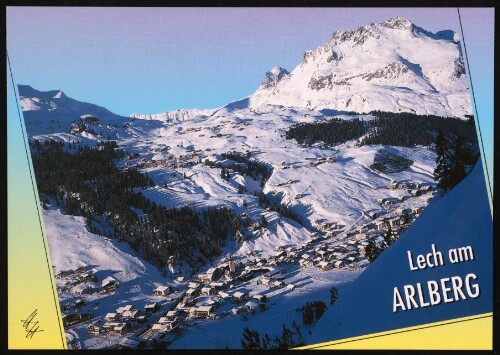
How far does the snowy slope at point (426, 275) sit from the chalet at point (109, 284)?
640 centimetres

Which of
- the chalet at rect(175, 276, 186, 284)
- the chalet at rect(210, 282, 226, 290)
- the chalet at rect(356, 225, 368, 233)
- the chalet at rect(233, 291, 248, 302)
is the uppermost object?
the chalet at rect(356, 225, 368, 233)

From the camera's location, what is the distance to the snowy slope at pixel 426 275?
11.3 m

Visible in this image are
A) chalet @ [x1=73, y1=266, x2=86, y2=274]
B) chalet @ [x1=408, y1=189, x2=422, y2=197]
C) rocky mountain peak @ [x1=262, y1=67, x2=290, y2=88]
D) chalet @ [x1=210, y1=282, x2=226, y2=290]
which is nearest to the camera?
chalet @ [x1=73, y1=266, x2=86, y2=274]

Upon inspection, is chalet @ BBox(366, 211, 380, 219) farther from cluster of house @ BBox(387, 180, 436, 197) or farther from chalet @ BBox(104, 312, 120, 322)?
chalet @ BBox(104, 312, 120, 322)

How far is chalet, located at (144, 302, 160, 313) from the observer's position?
42.3ft

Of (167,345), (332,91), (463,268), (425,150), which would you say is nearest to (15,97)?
(167,345)

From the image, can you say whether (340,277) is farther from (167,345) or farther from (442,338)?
(167,345)

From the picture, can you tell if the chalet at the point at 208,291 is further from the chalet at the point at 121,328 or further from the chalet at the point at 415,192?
the chalet at the point at 415,192

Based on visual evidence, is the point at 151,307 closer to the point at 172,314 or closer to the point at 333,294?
the point at 172,314

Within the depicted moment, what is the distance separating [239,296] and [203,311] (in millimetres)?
1190

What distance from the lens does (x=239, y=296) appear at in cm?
1320

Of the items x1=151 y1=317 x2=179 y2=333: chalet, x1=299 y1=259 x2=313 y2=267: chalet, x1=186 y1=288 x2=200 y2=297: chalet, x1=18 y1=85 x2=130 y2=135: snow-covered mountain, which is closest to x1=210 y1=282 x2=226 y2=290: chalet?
x1=186 y1=288 x2=200 y2=297: chalet

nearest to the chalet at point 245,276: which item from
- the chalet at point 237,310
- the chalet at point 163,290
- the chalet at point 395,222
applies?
the chalet at point 237,310

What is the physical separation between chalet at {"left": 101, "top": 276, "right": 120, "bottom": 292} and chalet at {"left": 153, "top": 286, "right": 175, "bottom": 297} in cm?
129
